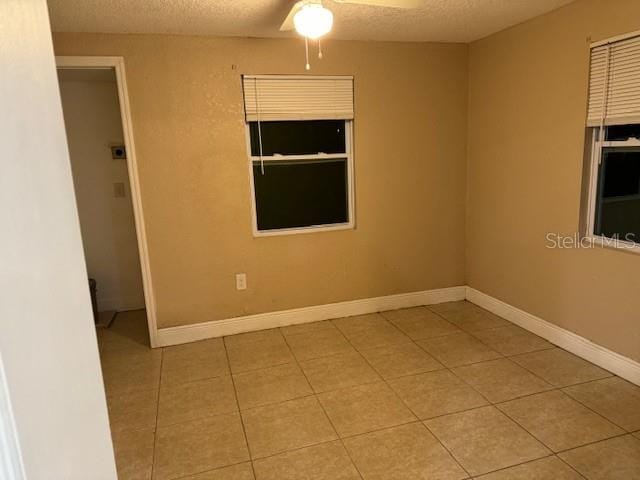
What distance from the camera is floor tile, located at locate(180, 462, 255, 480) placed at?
77.1 inches

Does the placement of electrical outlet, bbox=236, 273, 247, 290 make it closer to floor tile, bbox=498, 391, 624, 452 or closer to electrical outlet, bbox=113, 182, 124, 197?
electrical outlet, bbox=113, 182, 124, 197

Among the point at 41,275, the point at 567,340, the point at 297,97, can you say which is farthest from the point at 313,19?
the point at 567,340

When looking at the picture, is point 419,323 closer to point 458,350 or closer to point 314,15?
point 458,350

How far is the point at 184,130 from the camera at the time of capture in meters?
3.14

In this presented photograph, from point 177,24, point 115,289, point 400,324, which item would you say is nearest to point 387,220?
point 400,324

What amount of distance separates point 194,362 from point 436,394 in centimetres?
167

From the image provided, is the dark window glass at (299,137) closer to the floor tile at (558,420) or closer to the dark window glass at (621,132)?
the dark window glass at (621,132)

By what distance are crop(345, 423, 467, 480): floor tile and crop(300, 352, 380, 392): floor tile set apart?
520 millimetres

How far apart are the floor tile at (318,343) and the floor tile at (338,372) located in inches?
3.2

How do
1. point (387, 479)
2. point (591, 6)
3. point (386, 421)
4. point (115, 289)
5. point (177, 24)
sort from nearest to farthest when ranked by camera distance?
point (387, 479) → point (386, 421) → point (591, 6) → point (177, 24) → point (115, 289)

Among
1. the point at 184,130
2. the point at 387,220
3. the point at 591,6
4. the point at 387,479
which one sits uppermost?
the point at 591,6

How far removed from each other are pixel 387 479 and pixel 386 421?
42 cm

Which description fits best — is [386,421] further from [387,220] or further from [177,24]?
[177,24]

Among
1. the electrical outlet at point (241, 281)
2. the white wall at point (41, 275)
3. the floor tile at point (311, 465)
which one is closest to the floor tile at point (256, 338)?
the electrical outlet at point (241, 281)
